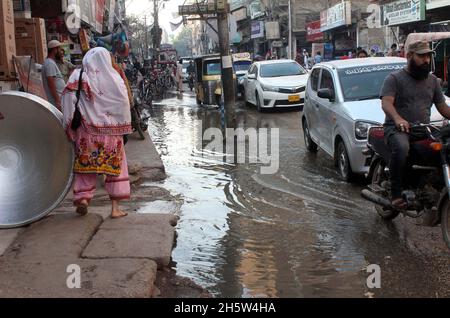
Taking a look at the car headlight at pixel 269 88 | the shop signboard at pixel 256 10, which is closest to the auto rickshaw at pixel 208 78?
the car headlight at pixel 269 88

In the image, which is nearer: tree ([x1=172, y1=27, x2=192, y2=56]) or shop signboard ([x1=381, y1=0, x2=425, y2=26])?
shop signboard ([x1=381, y1=0, x2=425, y2=26])

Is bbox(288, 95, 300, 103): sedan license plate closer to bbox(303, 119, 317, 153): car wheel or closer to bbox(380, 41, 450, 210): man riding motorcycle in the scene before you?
bbox(303, 119, 317, 153): car wheel

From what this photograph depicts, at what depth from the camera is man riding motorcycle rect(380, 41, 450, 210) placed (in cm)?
504

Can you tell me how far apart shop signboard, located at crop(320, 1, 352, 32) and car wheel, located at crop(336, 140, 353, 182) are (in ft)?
90.5

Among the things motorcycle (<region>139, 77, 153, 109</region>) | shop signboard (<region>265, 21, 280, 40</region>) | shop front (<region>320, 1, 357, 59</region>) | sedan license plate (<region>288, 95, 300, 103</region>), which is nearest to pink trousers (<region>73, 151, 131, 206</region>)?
sedan license plate (<region>288, 95, 300, 103</region>)

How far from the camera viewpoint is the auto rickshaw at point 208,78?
2086 centimetres

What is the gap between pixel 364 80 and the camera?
855 centimetres

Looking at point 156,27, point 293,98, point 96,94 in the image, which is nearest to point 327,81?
point 96,94

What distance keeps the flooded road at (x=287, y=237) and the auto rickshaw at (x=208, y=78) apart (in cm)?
1138

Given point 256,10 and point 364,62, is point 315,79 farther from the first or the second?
point 256,10

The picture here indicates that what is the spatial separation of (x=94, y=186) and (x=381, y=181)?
115 inches
